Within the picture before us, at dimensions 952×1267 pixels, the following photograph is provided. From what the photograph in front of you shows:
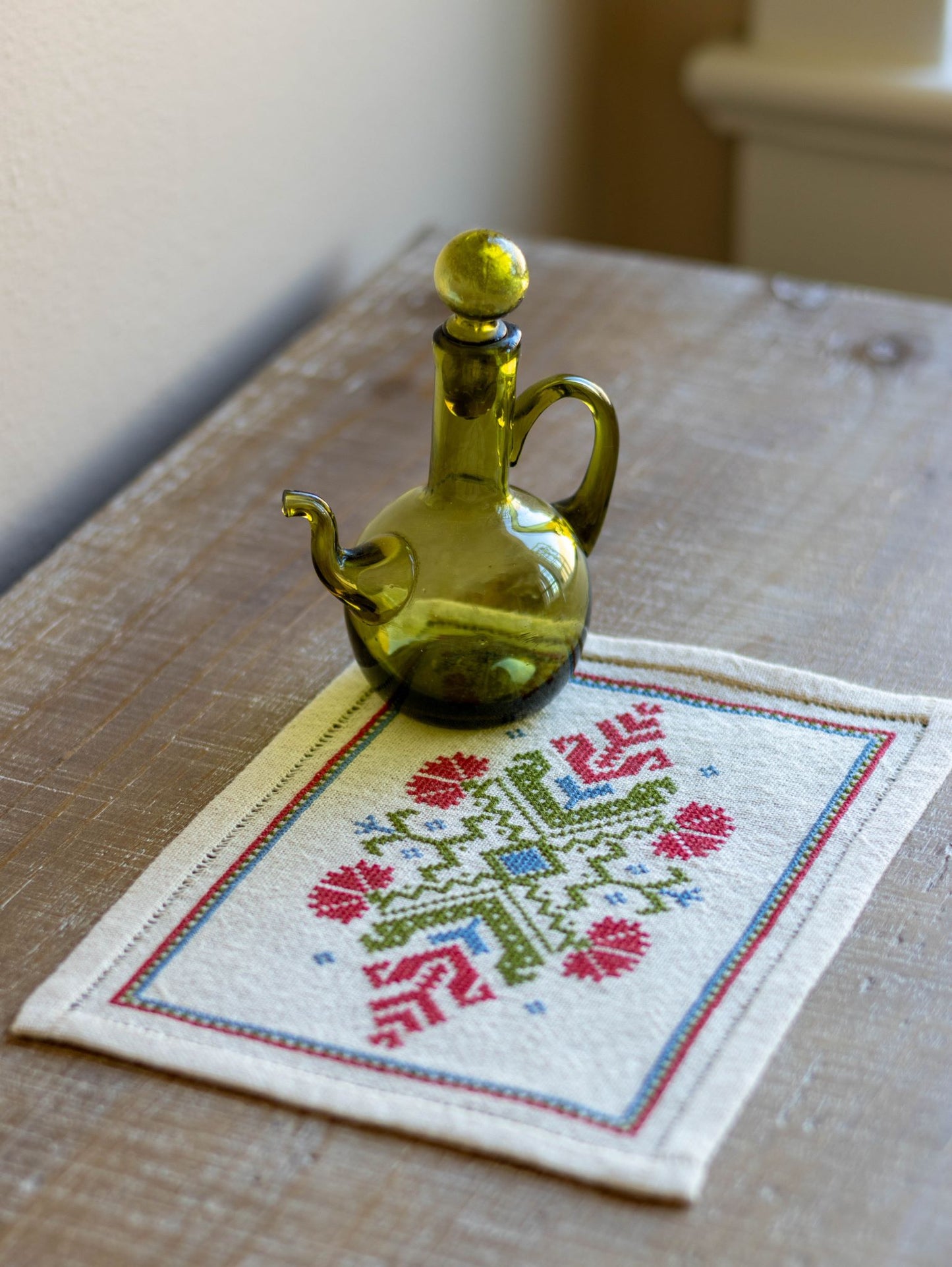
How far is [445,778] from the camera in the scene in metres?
0.68

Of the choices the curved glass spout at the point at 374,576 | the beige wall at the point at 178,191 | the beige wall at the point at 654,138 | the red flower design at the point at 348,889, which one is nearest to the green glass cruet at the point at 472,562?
the curved glass spout at the point at 374,576

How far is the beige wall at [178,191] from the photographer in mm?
874

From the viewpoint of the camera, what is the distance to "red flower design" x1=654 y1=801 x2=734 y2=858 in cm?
64

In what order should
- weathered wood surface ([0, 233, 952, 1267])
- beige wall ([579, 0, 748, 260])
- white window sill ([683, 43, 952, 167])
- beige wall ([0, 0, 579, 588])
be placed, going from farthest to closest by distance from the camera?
beige wall ([579, 0, 748, 260]) < white window sill ([683, 43, 952, 167]) < beige wall ([0, 0, 579, 588]) < weathered wood surface ([0, 233, 952, 1267])

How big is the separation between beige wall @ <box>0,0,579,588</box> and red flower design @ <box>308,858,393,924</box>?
40 centimetres

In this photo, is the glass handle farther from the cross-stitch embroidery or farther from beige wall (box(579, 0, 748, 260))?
beige wall (box(579, 0, 748, 260))

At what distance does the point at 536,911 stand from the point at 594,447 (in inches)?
9.0

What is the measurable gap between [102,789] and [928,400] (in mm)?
636

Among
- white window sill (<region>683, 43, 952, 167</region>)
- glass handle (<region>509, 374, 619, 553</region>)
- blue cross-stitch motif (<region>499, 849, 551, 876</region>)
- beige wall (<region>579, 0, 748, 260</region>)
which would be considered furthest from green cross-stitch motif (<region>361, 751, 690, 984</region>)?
beige wall (<region>579, 0, 748, 260</region>)

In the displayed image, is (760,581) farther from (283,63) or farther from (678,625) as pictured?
(283,63)

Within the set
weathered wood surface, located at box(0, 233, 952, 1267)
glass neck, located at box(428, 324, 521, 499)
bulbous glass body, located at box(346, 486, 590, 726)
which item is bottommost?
weathered wood surface, located at box(0, 233, 952, 1267)

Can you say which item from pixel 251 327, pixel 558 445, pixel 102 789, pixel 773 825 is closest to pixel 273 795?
pixel 102 789

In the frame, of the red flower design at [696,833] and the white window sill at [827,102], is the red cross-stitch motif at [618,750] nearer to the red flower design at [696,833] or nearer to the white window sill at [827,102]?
the red flower design at [696,833]

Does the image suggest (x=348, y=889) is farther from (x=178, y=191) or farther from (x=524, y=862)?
(x=178, y=191)
